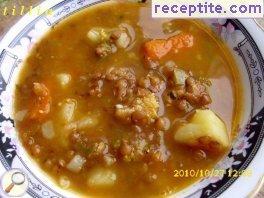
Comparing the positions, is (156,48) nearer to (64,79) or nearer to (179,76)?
(179,76)

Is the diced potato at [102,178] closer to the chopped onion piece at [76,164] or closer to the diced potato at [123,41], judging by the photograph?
the chopped onion piece at [76,164]

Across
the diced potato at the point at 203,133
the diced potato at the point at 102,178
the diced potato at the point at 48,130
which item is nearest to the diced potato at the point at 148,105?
the diced potato at the point at 203,133

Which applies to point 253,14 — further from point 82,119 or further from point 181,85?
point 82,119

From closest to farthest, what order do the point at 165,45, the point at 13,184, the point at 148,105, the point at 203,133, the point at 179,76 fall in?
the point at 13,184, the point at 203,133, the point at 148,105, the point at 179,76, the point at 165,45
